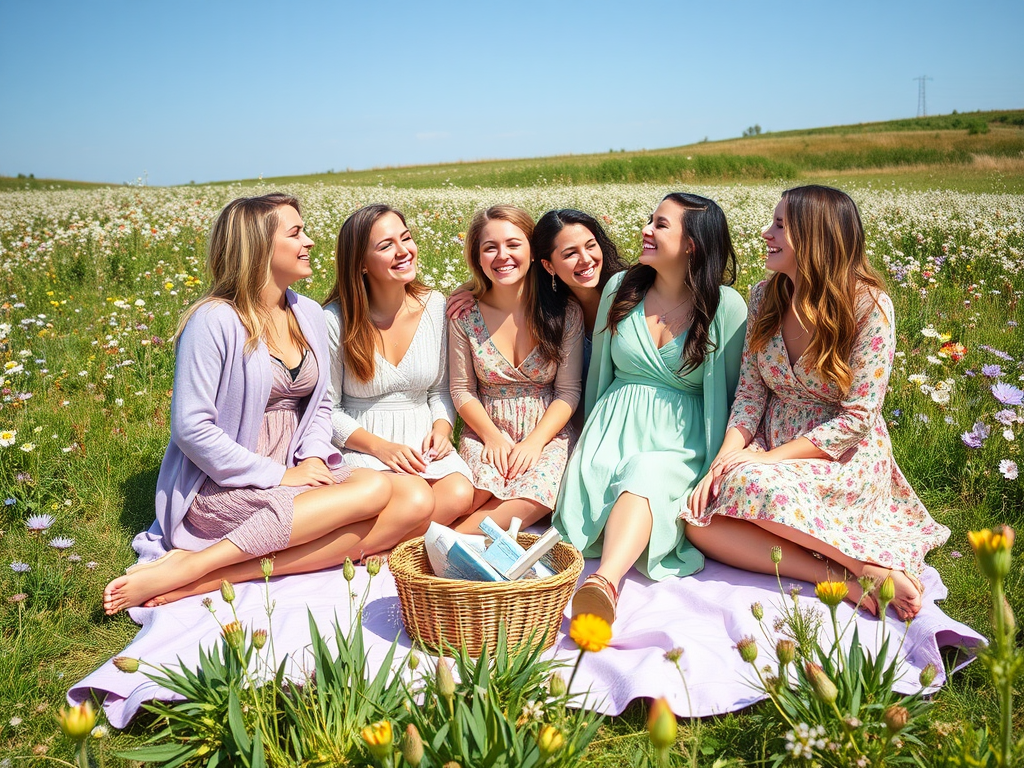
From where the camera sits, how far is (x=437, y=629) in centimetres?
269

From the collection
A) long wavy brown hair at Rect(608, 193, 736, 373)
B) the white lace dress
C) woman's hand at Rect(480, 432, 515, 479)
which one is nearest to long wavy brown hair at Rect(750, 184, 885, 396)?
long wavy brown hair at Rect(608, 193, 736, 373)

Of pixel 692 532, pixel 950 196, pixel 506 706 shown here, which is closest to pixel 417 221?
pixel 692 532

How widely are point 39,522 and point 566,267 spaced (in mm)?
2644

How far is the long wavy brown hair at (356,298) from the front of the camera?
3906mm

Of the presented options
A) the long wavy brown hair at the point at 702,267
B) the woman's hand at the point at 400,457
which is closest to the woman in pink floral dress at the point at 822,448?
the long wavy brown hair at the point at 702,267

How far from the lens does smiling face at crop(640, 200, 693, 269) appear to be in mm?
3709

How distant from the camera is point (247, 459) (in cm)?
339

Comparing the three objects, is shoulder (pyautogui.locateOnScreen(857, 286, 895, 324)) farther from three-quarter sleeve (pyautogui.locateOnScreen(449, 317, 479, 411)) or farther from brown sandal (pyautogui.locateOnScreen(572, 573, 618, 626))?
three-quarter sleeve (pyautogui.locateOnScreen(449, 317, 479, 411))

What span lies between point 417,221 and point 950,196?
8576 millimetres

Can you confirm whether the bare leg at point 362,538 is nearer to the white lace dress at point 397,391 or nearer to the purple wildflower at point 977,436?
the white lace dress at point 397,391

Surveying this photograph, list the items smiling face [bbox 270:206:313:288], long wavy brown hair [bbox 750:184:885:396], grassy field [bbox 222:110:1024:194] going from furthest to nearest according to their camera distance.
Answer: grassy field [bbox 222:110:1024:194], smiling face [bbox 270:206:313:288], long wavy brown hair [bbox 750:184:885:396]

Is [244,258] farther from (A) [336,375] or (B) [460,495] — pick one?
(B) [460,495]

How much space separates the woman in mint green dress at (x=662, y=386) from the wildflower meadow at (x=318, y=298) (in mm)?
998

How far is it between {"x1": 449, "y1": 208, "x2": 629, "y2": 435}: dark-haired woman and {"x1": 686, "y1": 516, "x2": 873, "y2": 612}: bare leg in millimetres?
1056
